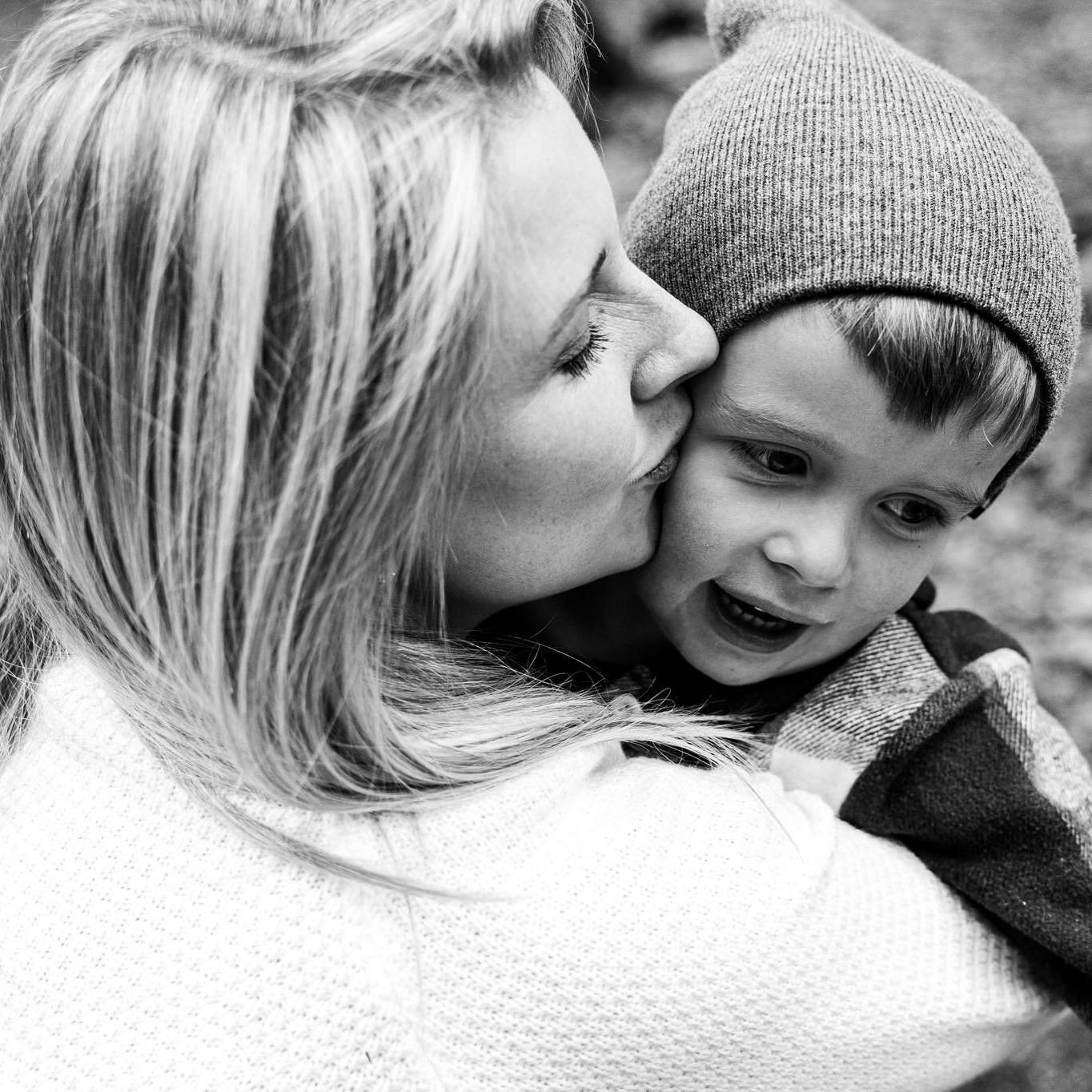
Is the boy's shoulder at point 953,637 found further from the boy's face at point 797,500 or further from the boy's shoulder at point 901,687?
the boy's face at point 797,500

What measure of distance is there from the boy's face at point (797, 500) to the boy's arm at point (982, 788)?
0.59ft

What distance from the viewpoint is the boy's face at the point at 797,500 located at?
1.74 m

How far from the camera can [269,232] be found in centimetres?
122

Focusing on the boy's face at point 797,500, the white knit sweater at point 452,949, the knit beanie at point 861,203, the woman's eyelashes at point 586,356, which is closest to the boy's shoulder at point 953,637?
the boy's face at point 797,500

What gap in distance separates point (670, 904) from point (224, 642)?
608 millimetres

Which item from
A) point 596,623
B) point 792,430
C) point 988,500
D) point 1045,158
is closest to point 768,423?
point 792,430

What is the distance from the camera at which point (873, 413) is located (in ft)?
5.63

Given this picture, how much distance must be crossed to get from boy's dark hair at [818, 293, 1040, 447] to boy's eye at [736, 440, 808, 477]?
182 millimetres

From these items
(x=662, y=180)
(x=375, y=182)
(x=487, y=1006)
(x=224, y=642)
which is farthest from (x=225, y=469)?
(x=662, y=180)

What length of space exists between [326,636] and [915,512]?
40.6 inches

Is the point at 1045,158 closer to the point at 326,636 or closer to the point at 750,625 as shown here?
the point at 750,625

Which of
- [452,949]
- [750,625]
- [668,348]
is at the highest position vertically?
[668,348]

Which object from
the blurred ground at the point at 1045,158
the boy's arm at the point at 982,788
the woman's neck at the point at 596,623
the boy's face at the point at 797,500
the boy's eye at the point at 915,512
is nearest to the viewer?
the boy's arm at the point at 982,788

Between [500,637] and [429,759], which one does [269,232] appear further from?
[500,637]
